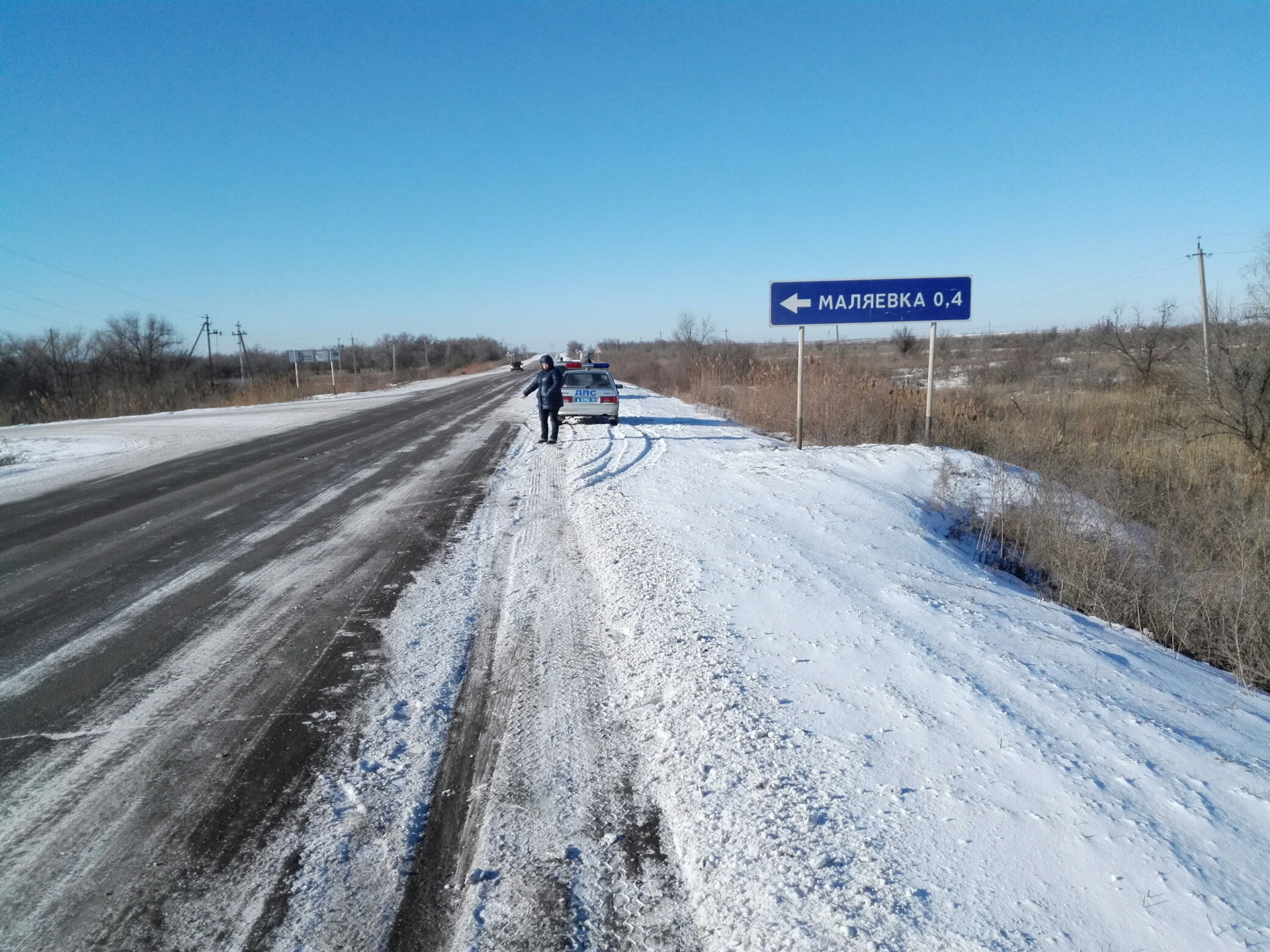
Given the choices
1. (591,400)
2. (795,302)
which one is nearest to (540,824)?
(795,302)

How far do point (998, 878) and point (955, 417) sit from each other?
12.8 meters

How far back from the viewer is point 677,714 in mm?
4020

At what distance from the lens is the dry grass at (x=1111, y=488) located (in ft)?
18.9

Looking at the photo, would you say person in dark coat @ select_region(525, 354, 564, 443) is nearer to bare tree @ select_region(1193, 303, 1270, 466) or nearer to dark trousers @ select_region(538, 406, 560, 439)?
dark trousers @ select_region(538, 406, 560, 439)

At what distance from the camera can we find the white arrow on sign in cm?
1234

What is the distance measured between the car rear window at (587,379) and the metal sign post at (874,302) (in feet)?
20.9

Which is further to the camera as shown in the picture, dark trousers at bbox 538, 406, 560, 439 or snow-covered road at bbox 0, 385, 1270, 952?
dark trousers at bbox 538, 406, 560, 439

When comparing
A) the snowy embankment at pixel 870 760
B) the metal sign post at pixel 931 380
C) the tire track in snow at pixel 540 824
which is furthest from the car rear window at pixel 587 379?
the tire track in snow at pixel 540 824

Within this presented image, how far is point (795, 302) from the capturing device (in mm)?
12352

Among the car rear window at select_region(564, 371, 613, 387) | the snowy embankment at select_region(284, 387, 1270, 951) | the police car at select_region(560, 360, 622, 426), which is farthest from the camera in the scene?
the car rear window at select_region(564, 371, 613, 387)

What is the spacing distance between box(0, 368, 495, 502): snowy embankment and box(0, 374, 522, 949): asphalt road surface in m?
2.70

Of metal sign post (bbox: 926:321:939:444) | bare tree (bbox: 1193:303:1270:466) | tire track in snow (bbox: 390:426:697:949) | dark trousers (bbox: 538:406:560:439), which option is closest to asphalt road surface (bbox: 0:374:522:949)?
tire track in snow (bbox: 390:426:697:949)

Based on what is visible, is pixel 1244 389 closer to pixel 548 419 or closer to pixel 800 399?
pixel 800 399

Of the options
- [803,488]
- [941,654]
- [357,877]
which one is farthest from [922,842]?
[803,488]
